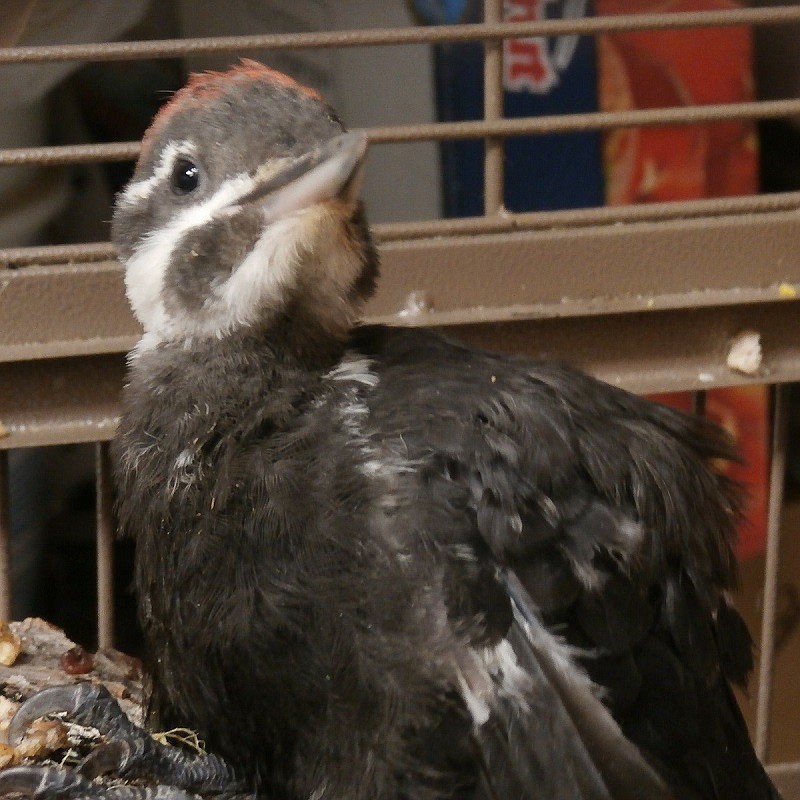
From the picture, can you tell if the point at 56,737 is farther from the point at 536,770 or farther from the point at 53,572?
the point at 53,572

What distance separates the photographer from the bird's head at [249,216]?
894 mm

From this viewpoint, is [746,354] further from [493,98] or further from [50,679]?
[50,679]

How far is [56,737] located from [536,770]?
19.8 inches

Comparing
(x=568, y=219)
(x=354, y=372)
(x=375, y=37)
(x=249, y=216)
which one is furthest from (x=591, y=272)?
(x=249, y=216)

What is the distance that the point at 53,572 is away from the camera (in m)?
2.26

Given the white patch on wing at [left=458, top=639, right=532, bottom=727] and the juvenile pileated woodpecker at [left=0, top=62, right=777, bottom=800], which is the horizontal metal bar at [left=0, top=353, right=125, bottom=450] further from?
the white patch on wing at [left=458, top=639, right=532, bottom=727]

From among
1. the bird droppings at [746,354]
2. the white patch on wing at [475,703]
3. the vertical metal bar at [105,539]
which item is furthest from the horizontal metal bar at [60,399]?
the bird droppings at [746,354]

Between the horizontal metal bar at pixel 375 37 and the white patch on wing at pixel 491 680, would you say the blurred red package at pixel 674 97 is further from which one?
the white patch on wing at pixel 491 680

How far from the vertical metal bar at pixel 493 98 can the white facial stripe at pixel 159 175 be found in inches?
20.1

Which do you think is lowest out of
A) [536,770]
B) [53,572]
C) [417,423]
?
[53,572]

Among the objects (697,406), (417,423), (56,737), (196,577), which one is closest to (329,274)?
(417,423)

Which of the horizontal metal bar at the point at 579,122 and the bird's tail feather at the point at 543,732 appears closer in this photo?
the bird's tail feather at the point at 543,732

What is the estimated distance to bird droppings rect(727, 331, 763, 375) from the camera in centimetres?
146

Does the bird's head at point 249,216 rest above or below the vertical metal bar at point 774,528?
above
